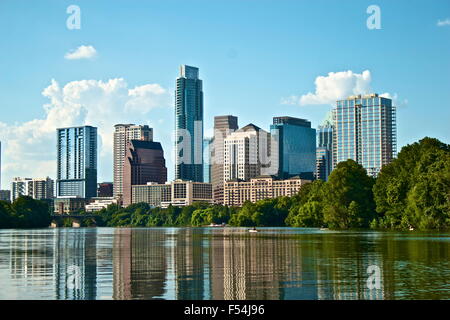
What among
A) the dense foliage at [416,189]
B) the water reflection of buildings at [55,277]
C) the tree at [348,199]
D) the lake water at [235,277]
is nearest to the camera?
the lake water at [235,277]

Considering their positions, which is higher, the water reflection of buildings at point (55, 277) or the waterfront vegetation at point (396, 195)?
the waterfront vegetation at point (396, 195)

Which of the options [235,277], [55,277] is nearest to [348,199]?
[235,277]

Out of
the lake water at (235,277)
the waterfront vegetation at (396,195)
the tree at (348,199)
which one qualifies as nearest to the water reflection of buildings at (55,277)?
the lake water at (235,277)

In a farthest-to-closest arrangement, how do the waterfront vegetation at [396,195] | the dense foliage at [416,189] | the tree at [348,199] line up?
the tree at [348,199]
the waterfront vegetation at [396,195]
the dense foliage at [416,189]

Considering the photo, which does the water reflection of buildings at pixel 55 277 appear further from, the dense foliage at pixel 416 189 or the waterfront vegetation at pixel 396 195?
the waterfront vegetation at pixel 396 195

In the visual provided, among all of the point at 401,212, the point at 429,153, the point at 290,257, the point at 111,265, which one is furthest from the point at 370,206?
the point at 111,265

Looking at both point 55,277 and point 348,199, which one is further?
point 348,199

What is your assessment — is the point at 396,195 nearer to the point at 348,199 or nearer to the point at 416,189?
the point at 416,189

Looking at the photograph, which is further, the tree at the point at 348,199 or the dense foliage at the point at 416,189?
the tree at the point at 348,199

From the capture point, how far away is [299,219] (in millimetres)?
178500

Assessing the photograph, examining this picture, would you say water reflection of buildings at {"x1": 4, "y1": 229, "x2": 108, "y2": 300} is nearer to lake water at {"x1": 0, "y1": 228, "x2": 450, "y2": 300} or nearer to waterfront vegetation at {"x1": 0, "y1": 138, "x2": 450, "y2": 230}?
lake water at {"x1": 0, "y1": 228, "x2": 450, "y2": 300}
